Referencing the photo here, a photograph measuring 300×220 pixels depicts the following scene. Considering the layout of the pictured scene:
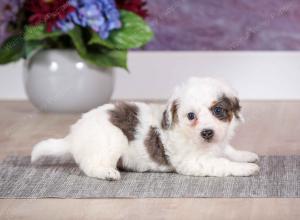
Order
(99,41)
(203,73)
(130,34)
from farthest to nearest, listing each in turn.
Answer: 1. (203,73)
2. (130,34)
3. (99,41)

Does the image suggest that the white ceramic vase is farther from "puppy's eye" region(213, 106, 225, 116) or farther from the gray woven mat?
"puppy's eye" region(213, 106, 225, 116)

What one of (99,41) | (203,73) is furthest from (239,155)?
(203,73)

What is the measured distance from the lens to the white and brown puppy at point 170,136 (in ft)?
8.85

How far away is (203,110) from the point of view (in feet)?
8.79

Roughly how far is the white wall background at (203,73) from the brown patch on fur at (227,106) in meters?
2.08

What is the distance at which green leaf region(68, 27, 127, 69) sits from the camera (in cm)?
405

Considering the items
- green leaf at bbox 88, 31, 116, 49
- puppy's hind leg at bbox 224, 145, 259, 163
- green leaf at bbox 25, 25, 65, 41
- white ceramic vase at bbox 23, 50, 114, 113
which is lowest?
white ceramic vase at bbox 23, 50, 114, 113

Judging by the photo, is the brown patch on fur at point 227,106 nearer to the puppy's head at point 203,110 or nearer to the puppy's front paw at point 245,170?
the puppy's head at point 203,110

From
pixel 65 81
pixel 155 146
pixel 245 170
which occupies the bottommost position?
pixel 65 81

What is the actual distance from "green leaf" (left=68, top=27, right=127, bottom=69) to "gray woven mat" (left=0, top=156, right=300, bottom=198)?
1.21m

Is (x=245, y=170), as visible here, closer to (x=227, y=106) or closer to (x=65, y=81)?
(x=227, y=106)

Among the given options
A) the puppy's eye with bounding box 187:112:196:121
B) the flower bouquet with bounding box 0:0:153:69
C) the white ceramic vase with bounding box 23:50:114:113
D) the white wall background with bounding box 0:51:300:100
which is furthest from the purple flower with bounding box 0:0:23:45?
the puppy's eye with bounding box 187:112:196:121

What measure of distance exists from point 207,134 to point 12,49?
1.81m

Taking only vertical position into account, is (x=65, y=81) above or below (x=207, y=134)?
below
